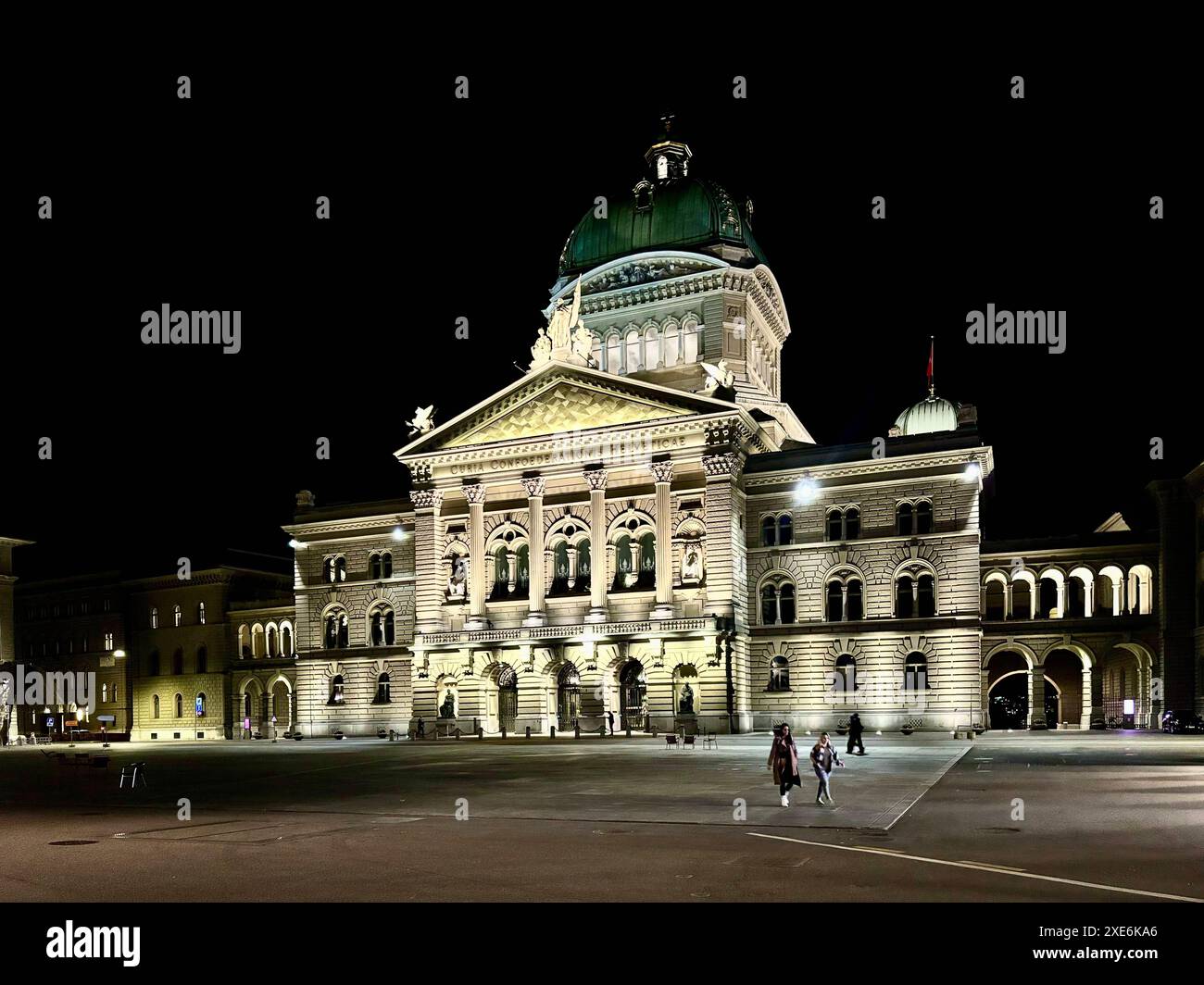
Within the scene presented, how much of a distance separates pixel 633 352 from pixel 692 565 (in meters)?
20.6

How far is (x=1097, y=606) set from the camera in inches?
2904

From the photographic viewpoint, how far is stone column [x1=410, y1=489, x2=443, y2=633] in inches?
2899

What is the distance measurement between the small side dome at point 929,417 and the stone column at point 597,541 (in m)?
24.3

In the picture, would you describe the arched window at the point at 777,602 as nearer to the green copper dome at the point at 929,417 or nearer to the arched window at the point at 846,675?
the arched window at the point at 846,675

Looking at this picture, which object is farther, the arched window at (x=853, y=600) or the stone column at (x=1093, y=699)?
the stone column at (x=1093, y=699)

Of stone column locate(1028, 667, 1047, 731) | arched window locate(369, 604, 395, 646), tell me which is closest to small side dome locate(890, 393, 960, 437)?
stone column locate(1028, 667, 1047, 731)

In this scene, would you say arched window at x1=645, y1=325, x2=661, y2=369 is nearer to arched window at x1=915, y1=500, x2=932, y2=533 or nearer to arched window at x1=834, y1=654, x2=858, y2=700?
arched window at x1=915, y1=500, x2=932, y2=533

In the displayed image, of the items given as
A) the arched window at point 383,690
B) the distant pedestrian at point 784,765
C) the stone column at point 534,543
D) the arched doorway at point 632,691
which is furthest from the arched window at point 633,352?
the distant pedestrian at point 784,765

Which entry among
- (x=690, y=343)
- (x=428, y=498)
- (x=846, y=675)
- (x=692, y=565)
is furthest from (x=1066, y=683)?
(x=428, y=498)

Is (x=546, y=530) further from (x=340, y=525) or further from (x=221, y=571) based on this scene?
(x=221, y=571)

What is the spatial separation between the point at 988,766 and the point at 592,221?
59.7 meters

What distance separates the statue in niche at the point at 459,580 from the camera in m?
73.4

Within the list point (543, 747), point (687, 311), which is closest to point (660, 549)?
point (543, 747)

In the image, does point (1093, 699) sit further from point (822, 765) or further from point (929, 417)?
point (822, 765)
